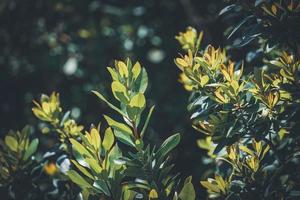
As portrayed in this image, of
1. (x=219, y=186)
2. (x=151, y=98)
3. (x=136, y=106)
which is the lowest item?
(x=219, y=186)

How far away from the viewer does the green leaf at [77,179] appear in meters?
1.37

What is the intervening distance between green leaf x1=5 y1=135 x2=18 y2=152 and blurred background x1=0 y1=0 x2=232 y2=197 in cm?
111

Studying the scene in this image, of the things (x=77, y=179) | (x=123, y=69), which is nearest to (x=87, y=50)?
(x=123, y=69)

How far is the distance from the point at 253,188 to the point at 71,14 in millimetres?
2352

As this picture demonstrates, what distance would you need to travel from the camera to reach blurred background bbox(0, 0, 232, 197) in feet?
9.66

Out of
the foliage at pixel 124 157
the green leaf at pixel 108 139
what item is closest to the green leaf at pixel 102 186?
the foliage at pixel 124 157

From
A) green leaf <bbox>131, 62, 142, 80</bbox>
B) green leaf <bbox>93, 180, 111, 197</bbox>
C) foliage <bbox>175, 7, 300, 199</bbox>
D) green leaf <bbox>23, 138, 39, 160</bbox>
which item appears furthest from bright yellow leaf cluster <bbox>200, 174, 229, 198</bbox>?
green leaf <bbox>23, 138, 39, 160</bbox>

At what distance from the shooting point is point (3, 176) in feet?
5.66

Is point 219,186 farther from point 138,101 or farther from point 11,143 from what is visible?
point 11,143

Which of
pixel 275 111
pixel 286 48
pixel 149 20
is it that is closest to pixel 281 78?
pixel 275 111

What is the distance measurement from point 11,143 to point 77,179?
20.3 inches

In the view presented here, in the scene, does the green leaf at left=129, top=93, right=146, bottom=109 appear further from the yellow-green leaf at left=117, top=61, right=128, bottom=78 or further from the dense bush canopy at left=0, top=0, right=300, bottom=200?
the yellow-green leaf at left=117, top=61, right=128, bottom=78

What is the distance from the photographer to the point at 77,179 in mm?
1374

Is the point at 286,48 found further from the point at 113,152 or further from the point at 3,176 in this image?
the point at 3,176
